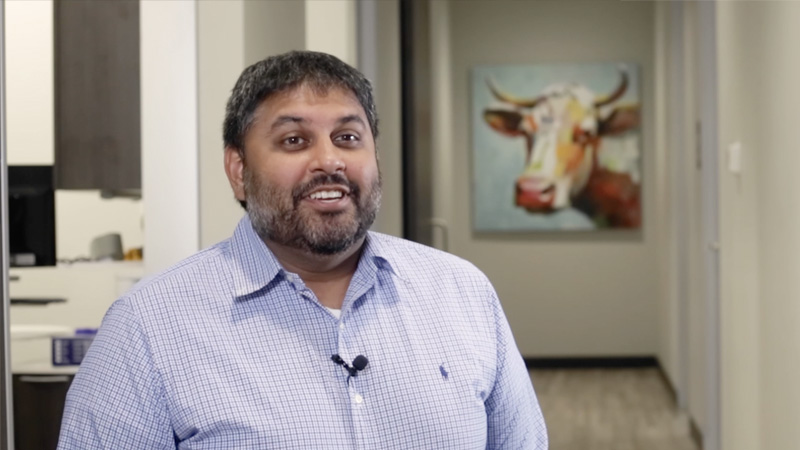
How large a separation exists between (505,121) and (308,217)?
4.92 m

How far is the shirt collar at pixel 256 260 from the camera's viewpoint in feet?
3.91

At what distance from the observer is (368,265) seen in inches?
49.6

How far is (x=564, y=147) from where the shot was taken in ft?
19.7

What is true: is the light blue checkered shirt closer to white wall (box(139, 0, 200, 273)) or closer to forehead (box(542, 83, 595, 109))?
white wall (box(139, 0, 200, 273))

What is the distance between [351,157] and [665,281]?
4293 millimetres

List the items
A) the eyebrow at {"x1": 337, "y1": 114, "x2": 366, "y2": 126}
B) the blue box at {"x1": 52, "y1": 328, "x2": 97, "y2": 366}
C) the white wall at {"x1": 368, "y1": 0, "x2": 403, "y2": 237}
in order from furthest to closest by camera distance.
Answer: the white wall at {"x1": 368, "y1": 0, "x2": 403, "y2": 237} < the blue box at {"x1": 52, "y1": 328, "x2": 97, "y2": 366} < the eyebrow at {"x1": 337, "y1": 114, "x2": 366, "y2": 126}

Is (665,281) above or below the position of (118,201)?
below

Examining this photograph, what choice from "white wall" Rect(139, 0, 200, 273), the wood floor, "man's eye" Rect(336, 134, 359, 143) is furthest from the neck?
the wood floor

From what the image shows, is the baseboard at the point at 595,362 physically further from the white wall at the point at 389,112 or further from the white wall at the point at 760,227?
the white wall at the point at 389,112

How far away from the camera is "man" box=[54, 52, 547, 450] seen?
44.1 inches

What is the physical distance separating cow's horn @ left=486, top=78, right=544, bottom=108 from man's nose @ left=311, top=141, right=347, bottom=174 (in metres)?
4.90

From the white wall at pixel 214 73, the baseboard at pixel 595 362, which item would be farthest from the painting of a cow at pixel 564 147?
the white wall at pixel 214 73

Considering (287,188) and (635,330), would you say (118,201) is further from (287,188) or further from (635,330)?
(635,330)

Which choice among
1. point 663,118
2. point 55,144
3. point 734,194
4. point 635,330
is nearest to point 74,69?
point 55,144
